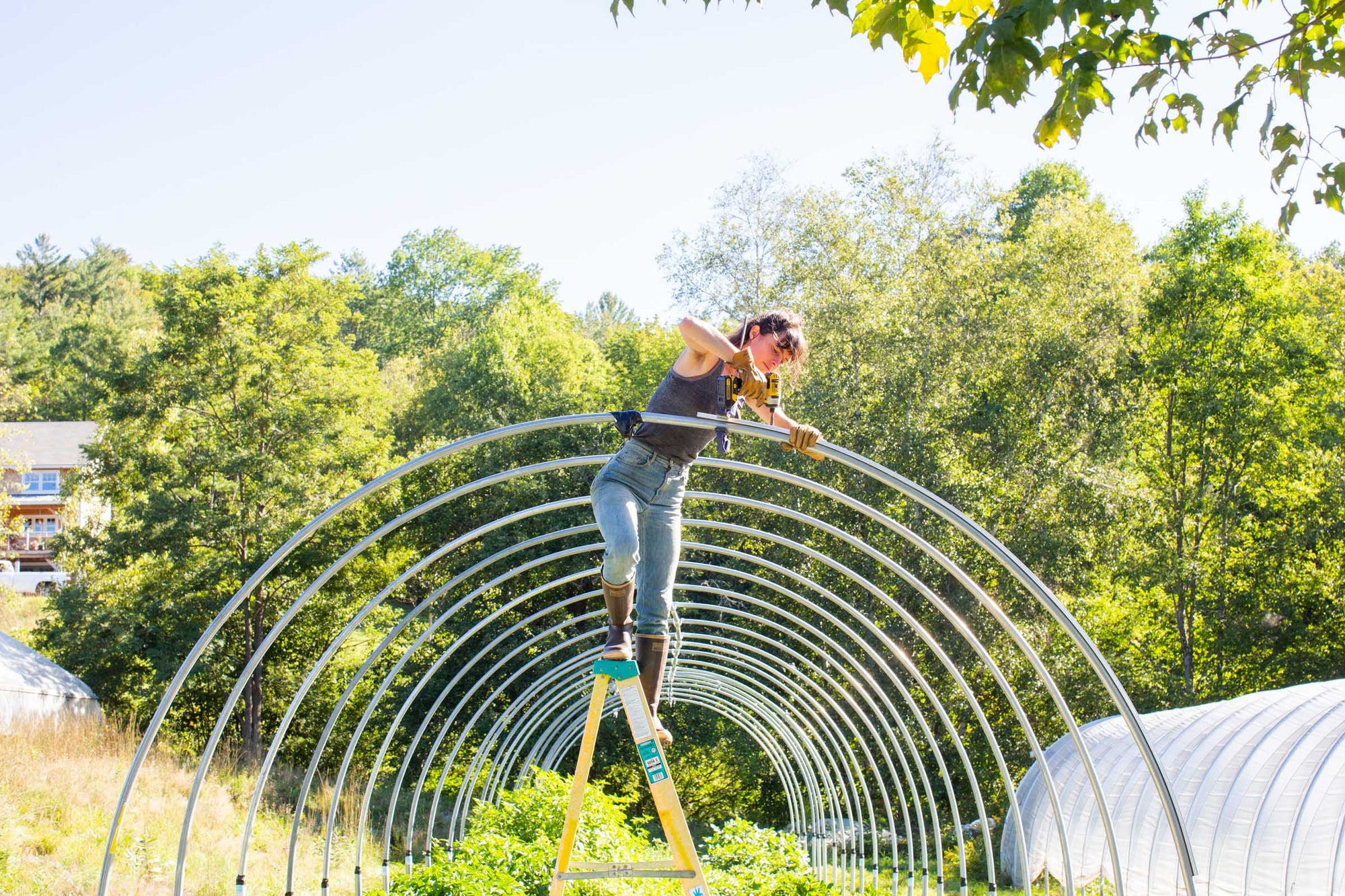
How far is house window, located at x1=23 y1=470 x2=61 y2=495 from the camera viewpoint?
4216 centimetres

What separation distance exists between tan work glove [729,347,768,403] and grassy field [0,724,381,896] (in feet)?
28.7

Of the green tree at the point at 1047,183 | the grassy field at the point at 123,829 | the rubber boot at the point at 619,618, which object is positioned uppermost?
the green tree at the point at 1047,183

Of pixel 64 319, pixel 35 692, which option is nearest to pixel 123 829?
pixel 35 692

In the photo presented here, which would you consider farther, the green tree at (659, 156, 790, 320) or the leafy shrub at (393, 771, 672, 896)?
the green tree at (659, 156, 790, 320)

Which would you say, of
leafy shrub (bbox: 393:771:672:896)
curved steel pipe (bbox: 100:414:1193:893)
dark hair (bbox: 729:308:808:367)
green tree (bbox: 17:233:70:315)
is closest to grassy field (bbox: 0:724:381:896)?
leafy shrub (bbox: 393:771:672:896)

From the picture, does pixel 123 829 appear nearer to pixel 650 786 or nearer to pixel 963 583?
pixel 650 786

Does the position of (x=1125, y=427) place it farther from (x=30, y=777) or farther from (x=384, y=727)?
(x=30, y=777)

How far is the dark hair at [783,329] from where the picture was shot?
5344mm

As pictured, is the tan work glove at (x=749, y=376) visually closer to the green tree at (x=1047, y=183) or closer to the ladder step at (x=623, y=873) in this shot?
the ladder step at (x=623, y=873)

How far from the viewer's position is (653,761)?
5.36 metres

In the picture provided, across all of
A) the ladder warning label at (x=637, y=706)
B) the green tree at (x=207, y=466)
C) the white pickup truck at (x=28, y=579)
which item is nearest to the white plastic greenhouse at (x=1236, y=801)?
the ladder warning label at (x=637, y=706)

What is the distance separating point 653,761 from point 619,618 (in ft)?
2.20

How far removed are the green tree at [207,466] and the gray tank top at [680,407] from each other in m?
18.5

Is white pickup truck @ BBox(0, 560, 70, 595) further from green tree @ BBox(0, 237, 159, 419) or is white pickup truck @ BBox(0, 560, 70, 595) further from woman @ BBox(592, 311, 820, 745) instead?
woman @ BBox(592, 311, 820, 745)
